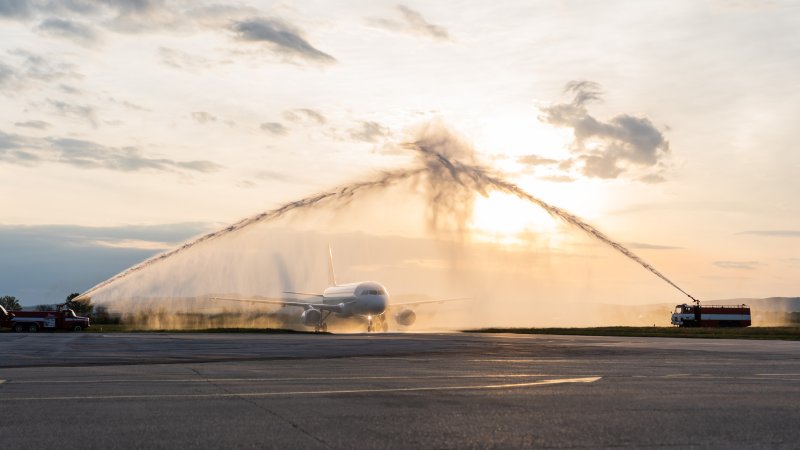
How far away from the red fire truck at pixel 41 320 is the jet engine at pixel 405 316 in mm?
30991

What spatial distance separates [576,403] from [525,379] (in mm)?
4651

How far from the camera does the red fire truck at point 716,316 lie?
3514 inches

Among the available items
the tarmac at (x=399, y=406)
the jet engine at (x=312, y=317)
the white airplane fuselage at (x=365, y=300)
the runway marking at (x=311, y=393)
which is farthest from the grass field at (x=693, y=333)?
the runway marking at (x=311, y=393)

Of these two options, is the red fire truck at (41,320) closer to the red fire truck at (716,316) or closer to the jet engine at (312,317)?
the jet engine at (312,317)

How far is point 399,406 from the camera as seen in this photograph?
12.5 meters

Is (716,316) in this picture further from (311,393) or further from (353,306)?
(311,393)

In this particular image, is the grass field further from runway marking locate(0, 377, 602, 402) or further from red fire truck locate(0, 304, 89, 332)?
runway marking locate(0, 377, 602, 402)

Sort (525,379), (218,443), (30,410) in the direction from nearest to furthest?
(218,443)
(30,410)
(525,379)

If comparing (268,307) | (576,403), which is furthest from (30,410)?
(268,307)

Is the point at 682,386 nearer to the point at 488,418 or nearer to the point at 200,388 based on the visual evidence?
the point at 488,418

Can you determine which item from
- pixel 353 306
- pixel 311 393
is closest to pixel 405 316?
pixel 353 306

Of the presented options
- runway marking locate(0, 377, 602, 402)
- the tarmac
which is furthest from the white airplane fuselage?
runway marking locate(0, 377, 602, 402)

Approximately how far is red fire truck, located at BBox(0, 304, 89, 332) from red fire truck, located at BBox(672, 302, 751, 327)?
202 feet

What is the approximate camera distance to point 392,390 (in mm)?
15062
